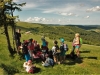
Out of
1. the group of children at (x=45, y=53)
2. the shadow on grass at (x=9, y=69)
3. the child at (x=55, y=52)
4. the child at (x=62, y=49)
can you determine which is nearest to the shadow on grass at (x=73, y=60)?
the child at (x=62, y=49)

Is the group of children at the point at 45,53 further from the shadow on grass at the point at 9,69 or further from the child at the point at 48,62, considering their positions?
the shadow on grass at the point at 9,69

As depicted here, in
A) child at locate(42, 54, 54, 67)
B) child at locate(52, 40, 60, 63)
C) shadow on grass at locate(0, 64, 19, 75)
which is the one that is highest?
child at locate(52, 40, 60, 63)

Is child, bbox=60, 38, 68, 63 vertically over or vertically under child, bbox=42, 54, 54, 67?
over

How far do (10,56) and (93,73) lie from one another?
1071 cm

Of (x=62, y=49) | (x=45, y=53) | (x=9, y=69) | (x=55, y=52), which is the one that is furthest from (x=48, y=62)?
(x=9, y=69)

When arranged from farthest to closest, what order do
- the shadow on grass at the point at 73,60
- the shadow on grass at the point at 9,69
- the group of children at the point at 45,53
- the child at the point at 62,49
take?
the shadow on grass at the point at 73,60
the child at the point at 62,49
the group of children at the point at 45,53
the shadow on grass at the point at 9,69

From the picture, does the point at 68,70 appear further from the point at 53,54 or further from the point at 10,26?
the point at 10,26

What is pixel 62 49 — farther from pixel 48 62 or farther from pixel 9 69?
pixel 9 69

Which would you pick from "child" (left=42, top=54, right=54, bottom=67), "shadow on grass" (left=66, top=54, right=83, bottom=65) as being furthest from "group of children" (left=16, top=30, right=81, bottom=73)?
"shadow on grass" (left=66, top=54, right=83, bottom=65)

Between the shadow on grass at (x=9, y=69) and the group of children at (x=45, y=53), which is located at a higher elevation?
the group of children at (x=45, y=53)

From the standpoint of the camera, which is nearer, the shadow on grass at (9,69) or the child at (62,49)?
the shadow on grass at (9,69)

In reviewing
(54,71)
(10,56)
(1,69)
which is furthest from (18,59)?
(54,71)

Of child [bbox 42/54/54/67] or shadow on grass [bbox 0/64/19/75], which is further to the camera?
child [bbox 42/54/54/67]

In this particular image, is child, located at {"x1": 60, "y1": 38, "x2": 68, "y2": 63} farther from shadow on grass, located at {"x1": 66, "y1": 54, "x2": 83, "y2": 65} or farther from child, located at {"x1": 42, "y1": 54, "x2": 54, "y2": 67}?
child, located at {"x1": 42, "y1": 54, "x2": 54, "y2": 67}
